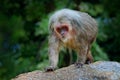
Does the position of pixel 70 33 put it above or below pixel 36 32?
above

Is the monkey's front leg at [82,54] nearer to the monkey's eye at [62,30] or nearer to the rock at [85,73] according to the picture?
the monkey's eye at [62,30]

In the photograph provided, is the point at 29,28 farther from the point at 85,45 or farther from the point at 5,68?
the point at 85,45

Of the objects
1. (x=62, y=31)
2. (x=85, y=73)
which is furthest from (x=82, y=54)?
(x=85, y=73)

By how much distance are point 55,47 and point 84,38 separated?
579 mm

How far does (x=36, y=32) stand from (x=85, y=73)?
260 inches

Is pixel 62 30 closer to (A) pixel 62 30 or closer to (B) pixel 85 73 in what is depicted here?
(A) pixel 62 30

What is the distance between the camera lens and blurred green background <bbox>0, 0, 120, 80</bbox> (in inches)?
691

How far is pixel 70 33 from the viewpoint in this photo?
41.3 feet

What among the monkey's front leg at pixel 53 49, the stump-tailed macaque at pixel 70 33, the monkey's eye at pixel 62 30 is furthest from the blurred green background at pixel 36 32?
the monkey's eye at pixel 62 30

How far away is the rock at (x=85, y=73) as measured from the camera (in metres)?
11.7

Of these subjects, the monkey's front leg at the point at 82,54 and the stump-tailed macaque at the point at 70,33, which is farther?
the monkey's front leg at the point at 82,54

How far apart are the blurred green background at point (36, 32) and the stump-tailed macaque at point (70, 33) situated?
3.44 m

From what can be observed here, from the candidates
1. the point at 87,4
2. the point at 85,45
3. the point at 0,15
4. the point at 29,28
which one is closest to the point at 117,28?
the point at 87,4

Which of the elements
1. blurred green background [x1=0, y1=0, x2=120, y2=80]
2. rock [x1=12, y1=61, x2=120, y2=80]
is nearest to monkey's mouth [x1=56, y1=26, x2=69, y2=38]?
rock [x1=12, y1=61, x2=120, y2=80]
